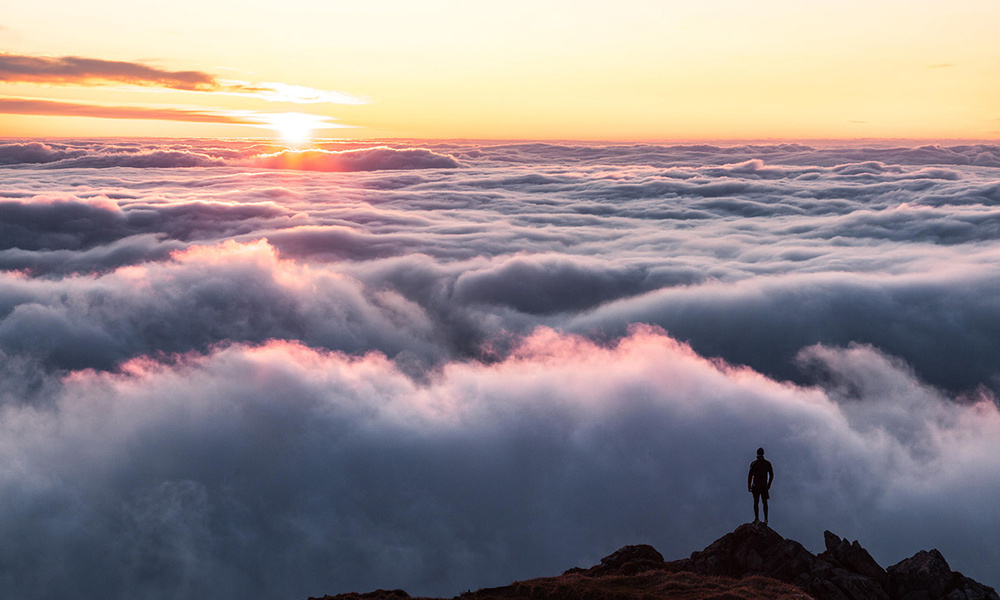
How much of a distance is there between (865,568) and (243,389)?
90602mm

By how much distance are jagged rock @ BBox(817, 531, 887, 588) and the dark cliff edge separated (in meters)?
0.03

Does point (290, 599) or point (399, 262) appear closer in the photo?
point (290, 599)

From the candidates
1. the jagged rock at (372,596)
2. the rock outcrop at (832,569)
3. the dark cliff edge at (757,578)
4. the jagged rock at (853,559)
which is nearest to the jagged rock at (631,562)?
the dark cliff edge at (757,578)

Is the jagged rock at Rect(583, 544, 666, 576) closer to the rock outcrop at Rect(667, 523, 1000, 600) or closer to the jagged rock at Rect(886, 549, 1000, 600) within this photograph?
the rock outcrop at Rect(667, 523, 1000, 600)

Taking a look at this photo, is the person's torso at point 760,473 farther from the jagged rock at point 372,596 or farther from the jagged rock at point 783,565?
the jagged rock at point 372,596

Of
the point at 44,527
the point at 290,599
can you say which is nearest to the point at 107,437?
the point at 44,527

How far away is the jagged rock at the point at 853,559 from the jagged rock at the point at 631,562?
6.34 m

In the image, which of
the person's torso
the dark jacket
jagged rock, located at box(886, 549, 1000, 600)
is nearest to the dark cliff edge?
jagged rock, located at box(886, 549, 1000, 600)

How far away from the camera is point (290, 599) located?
74.0 meters

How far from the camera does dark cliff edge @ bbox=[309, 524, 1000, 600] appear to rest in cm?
1953

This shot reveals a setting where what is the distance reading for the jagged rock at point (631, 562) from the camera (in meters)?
23.2

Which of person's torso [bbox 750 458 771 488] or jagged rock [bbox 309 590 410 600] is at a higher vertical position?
person's torso [bbox 750 458 771 488]

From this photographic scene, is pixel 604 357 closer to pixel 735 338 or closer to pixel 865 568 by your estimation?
pixel 735 338

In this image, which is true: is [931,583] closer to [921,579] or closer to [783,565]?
[921,579]
